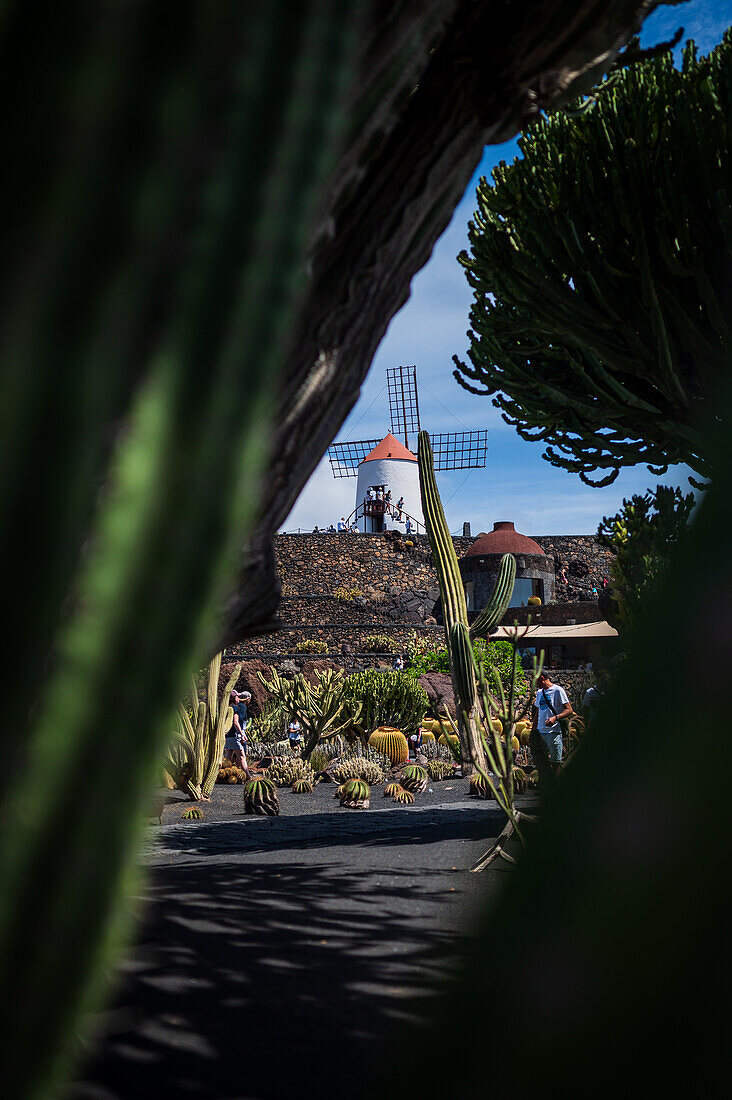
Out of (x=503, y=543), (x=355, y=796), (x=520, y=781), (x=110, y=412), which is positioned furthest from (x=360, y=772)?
(x=503, y=543)

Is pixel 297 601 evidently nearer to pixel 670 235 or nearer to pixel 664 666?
pixel 670 235

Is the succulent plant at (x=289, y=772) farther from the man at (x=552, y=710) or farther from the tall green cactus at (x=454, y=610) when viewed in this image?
the man at (x=552, y=710)

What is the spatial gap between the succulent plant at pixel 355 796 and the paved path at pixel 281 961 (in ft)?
7.10

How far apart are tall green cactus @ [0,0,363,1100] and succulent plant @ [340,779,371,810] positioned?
10274 mm

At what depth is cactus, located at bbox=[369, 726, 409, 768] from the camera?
1434 cm

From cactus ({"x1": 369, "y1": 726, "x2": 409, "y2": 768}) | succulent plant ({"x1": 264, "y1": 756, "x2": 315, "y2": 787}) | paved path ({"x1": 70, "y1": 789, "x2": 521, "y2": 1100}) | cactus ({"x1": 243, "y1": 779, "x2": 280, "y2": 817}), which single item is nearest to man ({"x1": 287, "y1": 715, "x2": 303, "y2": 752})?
cactus ({"x1": 369, "y1": 726, "x2": 409, "y2": 768})

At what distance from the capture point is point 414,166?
1.65 metres

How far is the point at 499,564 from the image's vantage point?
114 ft

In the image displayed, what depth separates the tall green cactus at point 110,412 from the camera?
0.34 meters

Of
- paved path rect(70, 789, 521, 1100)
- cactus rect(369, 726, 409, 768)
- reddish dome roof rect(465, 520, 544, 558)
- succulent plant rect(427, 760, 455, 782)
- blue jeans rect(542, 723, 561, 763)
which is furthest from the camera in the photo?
reddish dome roof rect(465, 520, 544, 558)

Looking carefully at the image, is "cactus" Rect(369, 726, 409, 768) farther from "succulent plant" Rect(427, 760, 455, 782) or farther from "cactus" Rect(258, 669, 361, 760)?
"succulent plant" Rect(427, 760, 455, 782)

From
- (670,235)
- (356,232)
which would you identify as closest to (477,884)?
(356,232)

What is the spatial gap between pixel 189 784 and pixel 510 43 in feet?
34.0

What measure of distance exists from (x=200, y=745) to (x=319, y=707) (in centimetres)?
332
